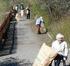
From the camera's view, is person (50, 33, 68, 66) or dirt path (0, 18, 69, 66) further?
dirt path (0, 18, 69, 66)

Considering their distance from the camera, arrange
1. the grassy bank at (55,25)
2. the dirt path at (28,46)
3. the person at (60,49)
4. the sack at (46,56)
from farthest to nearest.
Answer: the grassy bank at (55,25), the dirt path at (28,46), the person at (60,49), the sack at (46,56)

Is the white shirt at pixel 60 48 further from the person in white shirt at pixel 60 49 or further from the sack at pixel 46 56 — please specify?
the sack at pixel 46 56

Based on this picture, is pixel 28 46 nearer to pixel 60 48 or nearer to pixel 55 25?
pixel 55 25

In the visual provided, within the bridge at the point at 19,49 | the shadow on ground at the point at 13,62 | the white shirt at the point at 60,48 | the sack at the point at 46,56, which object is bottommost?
the shadow on ground at the point at 13,62

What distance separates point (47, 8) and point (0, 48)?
1217 centimetres

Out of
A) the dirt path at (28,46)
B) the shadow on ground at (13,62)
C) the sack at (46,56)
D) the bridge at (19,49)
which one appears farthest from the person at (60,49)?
the dirt path at (28,46)

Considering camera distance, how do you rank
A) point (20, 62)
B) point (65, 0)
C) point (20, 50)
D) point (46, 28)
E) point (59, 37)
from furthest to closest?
point (65, 0)
point (46, 28)
point (20, 50)
point (20, 62)
point (59, 37)

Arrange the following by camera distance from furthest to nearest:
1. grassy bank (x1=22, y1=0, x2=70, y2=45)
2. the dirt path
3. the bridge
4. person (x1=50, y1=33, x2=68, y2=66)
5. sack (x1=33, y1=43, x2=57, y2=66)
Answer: grassy bank (x1=22, y1=0, x2=70, y2=45)
the dirt path
the bridge
person (x1=50, y1=33, x2=68, y2=66)
sack (x1=33, y1=43, x2=57, y2=66)

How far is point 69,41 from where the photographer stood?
777 inches

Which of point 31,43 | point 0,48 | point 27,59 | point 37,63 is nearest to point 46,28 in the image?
point 31,43

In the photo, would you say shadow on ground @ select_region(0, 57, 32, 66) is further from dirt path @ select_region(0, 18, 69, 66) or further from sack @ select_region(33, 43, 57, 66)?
sack @ select_region(33, 43, 57, 66)

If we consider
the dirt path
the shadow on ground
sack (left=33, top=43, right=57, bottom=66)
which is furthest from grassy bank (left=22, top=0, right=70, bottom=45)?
sack (left=33, top=43, right=57, bottom=66)

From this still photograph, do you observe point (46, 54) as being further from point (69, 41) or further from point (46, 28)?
point (46, 28)

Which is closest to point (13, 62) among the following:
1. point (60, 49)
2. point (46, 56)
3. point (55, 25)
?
point (46, 56)
